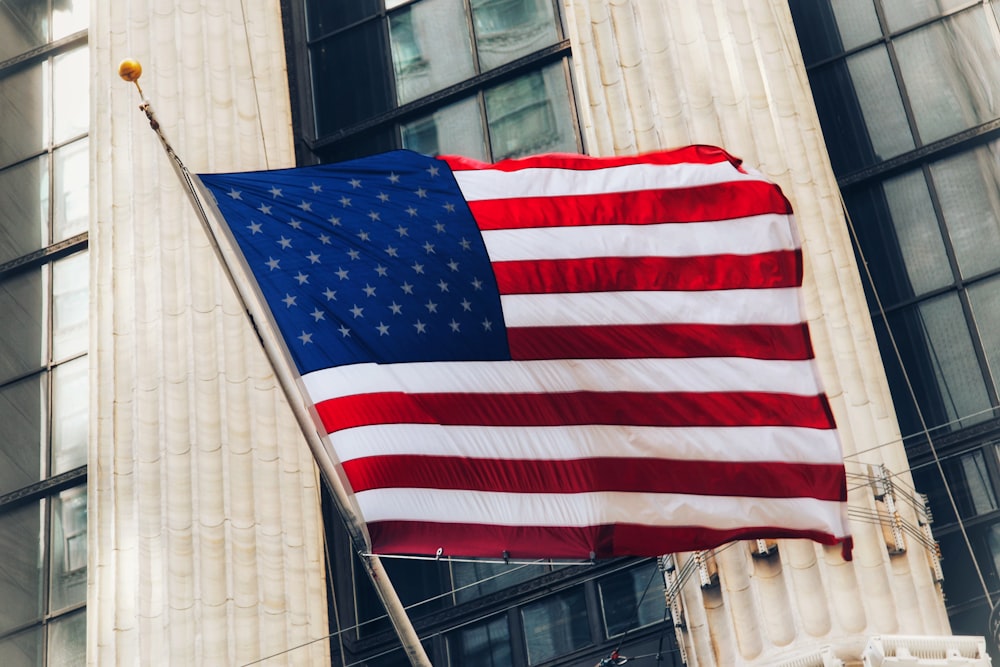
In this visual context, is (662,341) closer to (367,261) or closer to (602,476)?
(602,476)

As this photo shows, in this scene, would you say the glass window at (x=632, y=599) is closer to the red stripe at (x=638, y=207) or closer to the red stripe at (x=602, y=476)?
the red stripe at (x=602, y=476)

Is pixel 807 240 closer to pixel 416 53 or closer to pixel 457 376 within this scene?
pixel 457 376

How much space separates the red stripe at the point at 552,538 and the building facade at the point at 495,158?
2.41 ft

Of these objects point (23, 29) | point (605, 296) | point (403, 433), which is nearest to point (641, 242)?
point (605, 296)

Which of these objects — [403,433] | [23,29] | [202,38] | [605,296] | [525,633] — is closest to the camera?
[403,433]

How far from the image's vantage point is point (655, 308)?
12.3m

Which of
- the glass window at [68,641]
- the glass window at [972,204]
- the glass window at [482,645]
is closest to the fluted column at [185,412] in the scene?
the glass window at [482,645]

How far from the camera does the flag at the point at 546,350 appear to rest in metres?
11.3

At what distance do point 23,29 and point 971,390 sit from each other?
45.4 ft

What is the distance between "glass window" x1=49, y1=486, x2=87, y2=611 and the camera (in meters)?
17.4

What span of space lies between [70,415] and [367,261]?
25.5 ft

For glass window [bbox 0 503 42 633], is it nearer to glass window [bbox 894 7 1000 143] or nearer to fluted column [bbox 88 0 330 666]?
fluted column [bbox 88 0 330 666]

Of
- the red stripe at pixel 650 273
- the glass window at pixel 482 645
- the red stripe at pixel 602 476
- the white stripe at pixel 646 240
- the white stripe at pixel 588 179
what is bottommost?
the glass window at pixel 482 645

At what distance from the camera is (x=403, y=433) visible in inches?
444
